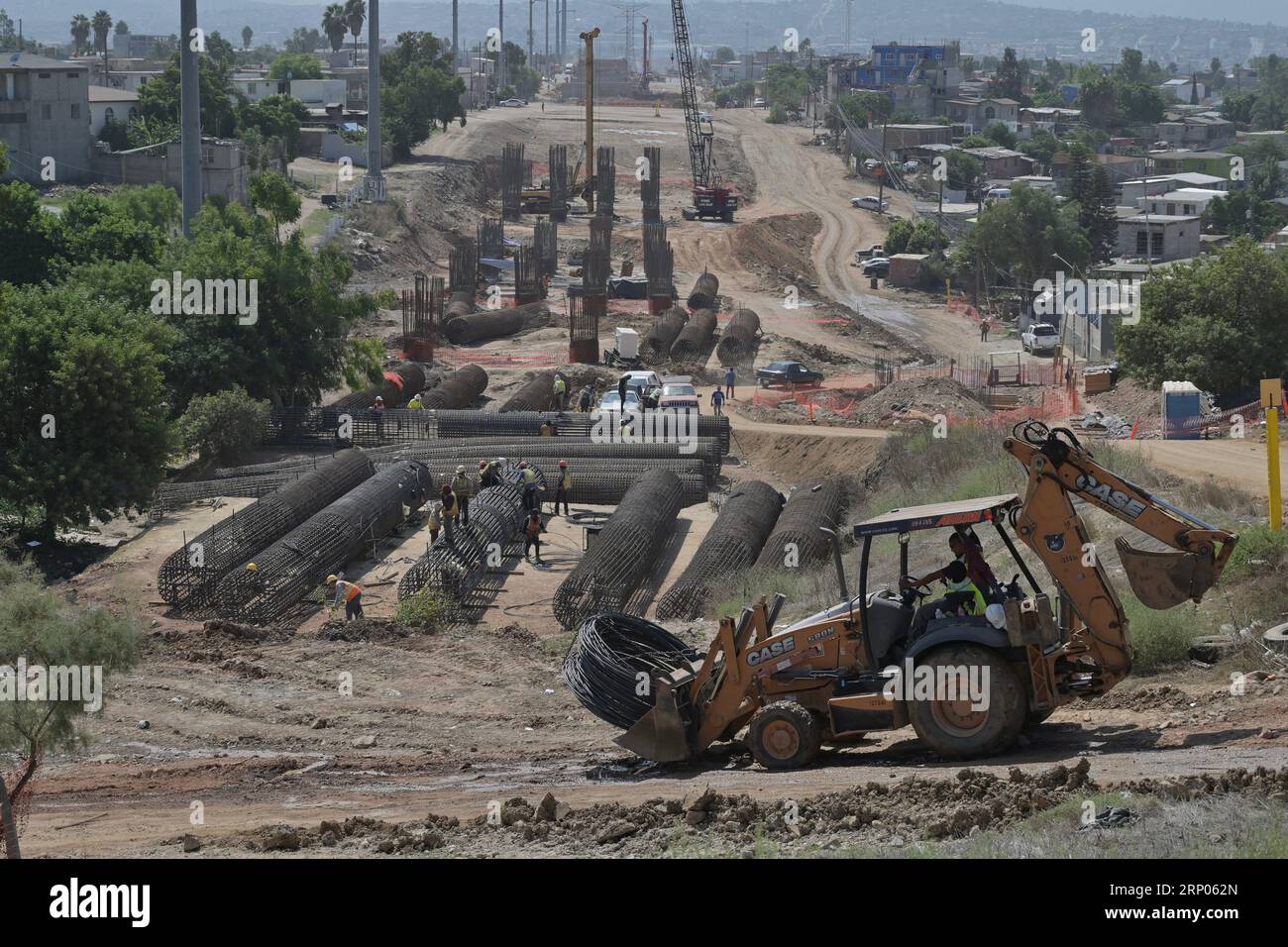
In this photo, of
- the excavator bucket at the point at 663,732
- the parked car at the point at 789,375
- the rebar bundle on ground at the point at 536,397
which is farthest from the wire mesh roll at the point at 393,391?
the excavator bucket at the point at 663,732

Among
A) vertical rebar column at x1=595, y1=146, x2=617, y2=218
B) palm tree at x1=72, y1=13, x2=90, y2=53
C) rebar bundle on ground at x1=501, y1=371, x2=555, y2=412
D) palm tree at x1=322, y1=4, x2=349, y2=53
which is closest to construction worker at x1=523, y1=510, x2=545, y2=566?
rebar bundle on ground at x1=501, y1=371, x2=555, y2=412

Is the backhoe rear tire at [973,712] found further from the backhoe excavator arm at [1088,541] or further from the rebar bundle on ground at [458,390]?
the rebar bundle on ground at [458,390]

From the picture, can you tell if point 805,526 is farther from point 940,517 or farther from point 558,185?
point 558,185

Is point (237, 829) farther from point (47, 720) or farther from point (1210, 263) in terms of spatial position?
point (1210, 263)

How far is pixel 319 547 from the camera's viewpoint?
2445 cm

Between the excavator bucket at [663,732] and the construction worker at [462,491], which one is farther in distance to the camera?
the construction worker at [462,491]

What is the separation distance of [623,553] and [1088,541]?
13258mm

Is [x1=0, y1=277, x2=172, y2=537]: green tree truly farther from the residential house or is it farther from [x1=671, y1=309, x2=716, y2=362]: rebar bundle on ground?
the residential house

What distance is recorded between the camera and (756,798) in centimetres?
1119

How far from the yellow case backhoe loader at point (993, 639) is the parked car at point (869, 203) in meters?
82.5

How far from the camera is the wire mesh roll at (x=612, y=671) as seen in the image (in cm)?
1300

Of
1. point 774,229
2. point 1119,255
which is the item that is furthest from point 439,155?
point 1119,255

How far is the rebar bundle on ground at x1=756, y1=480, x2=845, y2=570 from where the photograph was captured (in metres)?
24.0

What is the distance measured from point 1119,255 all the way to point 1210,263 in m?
40.7
